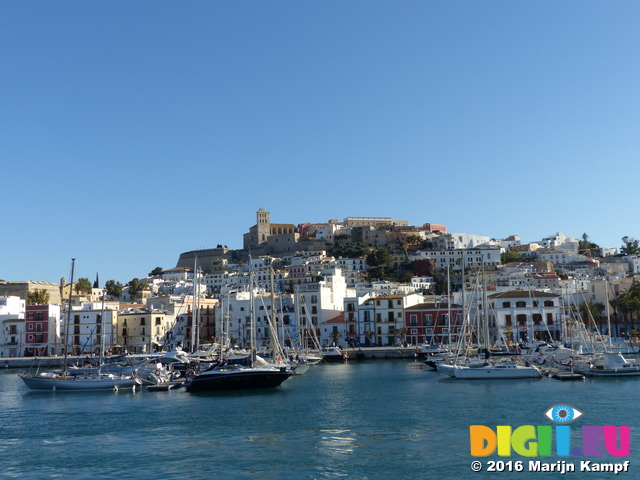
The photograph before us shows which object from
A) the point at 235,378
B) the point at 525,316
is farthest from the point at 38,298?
the point at 235,378

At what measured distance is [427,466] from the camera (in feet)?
71.3

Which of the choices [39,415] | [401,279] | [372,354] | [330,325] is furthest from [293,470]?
[401,279]

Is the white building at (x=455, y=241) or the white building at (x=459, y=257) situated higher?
the white building at (x=455, y=241)

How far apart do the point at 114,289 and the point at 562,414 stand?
11939 cm

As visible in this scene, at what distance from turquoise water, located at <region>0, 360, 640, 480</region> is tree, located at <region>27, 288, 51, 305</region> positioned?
183 feet

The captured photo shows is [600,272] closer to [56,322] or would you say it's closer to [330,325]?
[330,325]

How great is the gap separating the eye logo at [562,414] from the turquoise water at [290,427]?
420 mm

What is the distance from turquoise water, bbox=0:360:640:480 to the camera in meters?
22.2

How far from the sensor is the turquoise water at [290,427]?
73.0 feet

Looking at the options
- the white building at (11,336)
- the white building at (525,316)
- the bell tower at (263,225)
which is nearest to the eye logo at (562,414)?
the white building at (525,316)

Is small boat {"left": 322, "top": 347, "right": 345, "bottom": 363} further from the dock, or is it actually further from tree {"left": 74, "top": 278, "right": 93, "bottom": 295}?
tree {"left": 74, "top": 278, "right": 93, "bottom": 295}

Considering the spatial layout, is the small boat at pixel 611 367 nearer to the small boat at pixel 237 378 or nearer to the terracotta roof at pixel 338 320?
the small boat at pixel 237 378

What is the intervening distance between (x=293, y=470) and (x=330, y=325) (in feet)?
196

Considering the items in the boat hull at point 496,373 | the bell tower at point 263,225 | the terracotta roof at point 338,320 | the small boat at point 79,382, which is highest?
the bell tower at point 263,225
